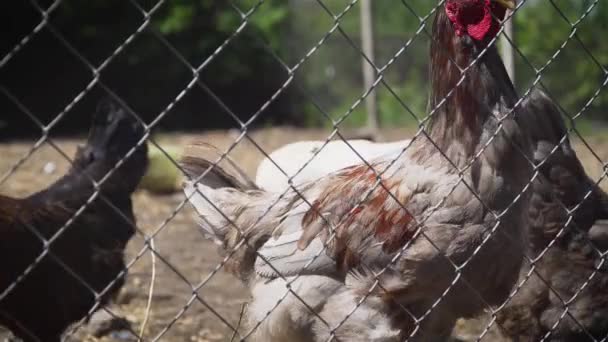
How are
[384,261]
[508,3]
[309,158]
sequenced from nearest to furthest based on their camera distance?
[508,3]
[384,261]
[309,158]

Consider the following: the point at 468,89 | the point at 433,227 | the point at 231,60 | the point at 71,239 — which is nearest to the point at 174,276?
the point at 71,239

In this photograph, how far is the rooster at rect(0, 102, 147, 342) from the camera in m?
3.11

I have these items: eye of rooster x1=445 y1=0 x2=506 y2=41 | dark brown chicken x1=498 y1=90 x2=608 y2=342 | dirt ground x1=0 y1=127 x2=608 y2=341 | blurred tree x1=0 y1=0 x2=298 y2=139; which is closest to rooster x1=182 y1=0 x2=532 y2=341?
eye of rooster x1=445 y1=0 x2=506 y2=41

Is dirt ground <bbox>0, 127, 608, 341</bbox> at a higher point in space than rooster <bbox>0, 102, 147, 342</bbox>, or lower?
lower

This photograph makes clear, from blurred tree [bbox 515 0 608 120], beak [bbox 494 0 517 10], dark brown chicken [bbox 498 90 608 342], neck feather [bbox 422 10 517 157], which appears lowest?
blurred tree [bbox 515 0 608 120]

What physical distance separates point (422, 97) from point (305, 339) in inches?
357

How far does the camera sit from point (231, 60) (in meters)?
11.2

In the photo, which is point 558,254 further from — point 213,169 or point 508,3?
point 213,169

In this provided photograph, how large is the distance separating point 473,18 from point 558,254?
1160 millimetres

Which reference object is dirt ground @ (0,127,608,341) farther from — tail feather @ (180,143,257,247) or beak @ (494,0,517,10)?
beak @ (494,0,517,10)

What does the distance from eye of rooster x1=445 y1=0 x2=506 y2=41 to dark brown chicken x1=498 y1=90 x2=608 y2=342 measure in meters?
0.54

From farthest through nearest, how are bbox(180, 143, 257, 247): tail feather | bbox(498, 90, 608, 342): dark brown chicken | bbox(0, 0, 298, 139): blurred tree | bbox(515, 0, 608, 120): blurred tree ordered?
bbox(0, 0, 298, 139): blurred tree, bbox(515, 0, 608, 120): blurred tree, bbox(180, 143, 257, 247): tail feather, bbox(498, 90, 608, 342): dark brown chicken

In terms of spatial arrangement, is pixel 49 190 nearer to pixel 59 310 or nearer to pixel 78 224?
pixel 78 224

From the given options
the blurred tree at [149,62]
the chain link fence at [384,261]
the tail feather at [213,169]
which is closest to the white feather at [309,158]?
the chain link fence at [384,261]
